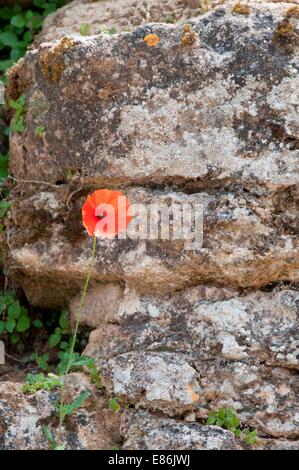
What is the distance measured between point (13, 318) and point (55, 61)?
1188 millimetres

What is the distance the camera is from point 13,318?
345 centimetres

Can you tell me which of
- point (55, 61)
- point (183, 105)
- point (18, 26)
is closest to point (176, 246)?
point (183, 105)

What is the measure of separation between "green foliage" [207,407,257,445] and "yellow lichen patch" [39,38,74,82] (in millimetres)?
1518

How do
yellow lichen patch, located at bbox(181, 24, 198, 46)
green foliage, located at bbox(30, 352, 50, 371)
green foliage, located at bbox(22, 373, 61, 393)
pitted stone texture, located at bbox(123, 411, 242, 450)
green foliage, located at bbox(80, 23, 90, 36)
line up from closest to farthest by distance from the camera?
pitted stone texture, located at bbox(123, 411, 242, 450)
green foliage, located at bbox(22, 373, 61, 393)
yellow lichen patch, located at bbox(181, 24, 198, 46)
green foliage, located at bbox(30, 352, 50, 371)
green foliage, located at bbox(80, 23, 90, 36)

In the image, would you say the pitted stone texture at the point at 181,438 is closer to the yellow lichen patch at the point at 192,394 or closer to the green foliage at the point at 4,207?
the yellow lichen patch at the point at 192,394

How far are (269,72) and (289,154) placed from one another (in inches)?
13.2

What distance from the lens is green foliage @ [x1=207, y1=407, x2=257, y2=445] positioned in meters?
2.64

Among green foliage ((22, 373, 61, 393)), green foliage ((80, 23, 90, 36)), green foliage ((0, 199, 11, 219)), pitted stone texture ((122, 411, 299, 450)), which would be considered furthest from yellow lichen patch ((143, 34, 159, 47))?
pitted stone texture ((122, 411, 299, 450))

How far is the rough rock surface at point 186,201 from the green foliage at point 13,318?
342mm

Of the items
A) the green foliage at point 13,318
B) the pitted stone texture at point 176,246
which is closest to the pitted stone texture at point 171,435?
the pitted stone texture at point 176,246

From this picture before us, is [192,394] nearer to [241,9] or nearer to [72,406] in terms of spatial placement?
[72,406]

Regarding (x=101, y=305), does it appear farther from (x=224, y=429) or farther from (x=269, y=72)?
(x=269, y=72)

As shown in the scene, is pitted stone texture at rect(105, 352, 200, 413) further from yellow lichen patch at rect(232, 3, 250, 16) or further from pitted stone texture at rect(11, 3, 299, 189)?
yellow lichen patch at rect(232, 3, 250, 16)

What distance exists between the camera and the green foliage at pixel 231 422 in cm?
264
